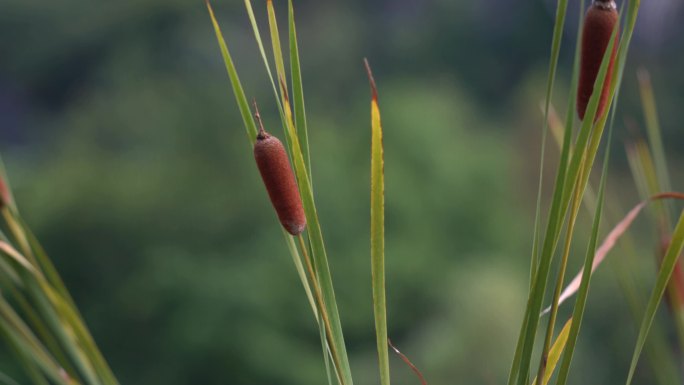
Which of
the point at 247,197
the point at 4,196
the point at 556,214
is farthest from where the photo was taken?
the point at 247,197

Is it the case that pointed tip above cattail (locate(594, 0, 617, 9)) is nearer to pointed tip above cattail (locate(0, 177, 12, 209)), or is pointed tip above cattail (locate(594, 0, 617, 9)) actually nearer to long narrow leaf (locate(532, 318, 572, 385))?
long narrow leaf (locate(532, 318, 572, 385))

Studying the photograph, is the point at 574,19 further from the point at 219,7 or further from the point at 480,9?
the point at 219,7

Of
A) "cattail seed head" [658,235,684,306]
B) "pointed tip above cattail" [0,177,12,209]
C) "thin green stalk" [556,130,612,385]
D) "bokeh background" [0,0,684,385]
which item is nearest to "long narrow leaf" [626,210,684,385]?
"thin green stalk" [556,130,612,385]

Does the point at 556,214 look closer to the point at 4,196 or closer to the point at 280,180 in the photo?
the point at 280,180

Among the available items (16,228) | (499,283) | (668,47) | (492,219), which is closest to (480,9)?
(668,47)

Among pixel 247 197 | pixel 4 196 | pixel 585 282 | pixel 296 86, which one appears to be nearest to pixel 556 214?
pixel 585 282

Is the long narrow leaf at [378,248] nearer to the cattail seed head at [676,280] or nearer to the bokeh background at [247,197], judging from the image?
the cattail seed head at [676,280]

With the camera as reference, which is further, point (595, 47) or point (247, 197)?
point (247, 197)
